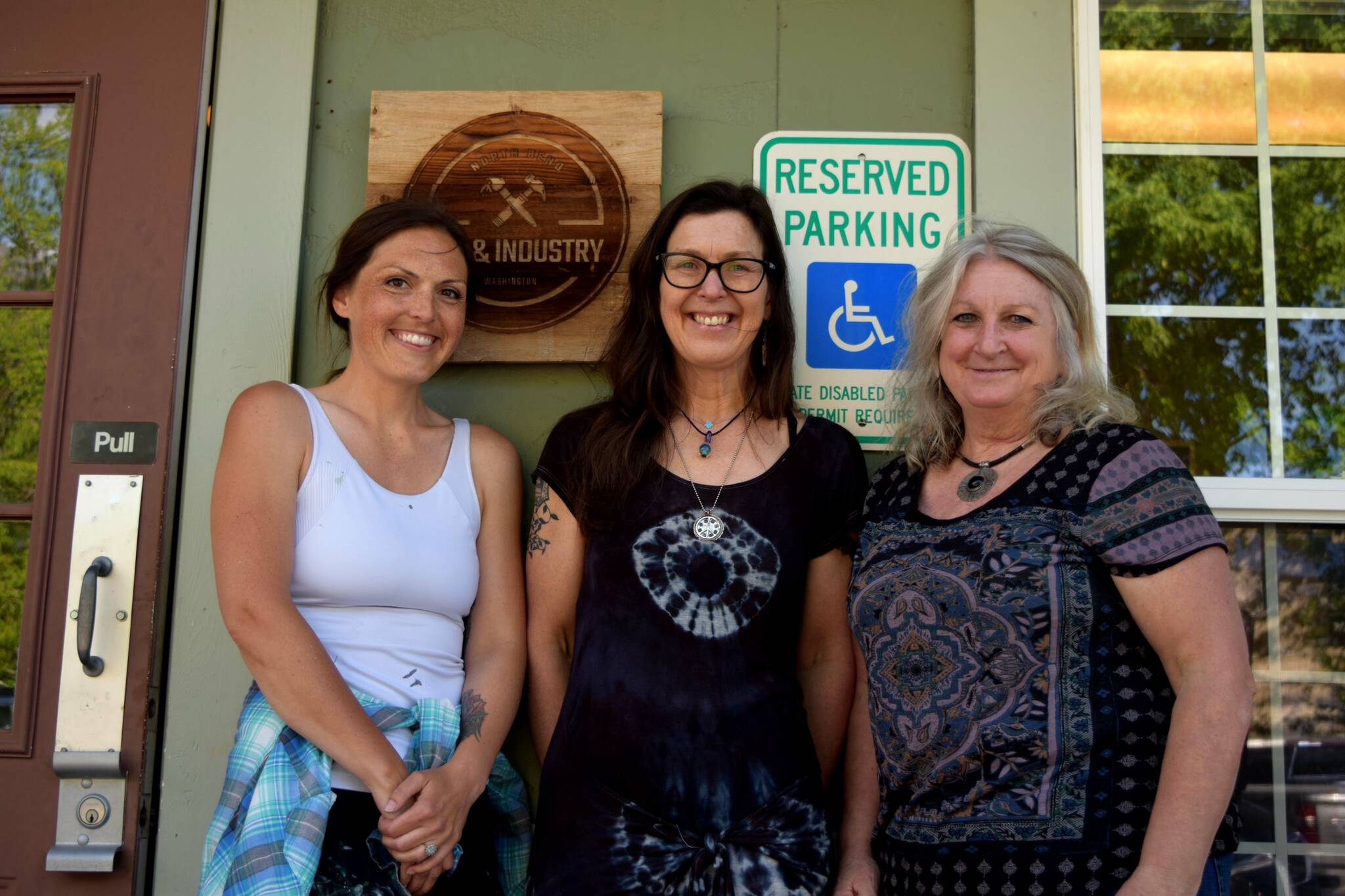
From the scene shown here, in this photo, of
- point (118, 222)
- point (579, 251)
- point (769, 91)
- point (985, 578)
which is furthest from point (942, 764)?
point (118, 222)

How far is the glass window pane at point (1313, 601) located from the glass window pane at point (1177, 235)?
572mm

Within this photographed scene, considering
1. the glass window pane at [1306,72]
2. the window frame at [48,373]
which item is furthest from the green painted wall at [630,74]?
the glass window pane at [1306,72]

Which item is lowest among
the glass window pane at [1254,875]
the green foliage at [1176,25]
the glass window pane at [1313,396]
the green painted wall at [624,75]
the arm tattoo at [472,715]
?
the glass window pane at [1254,875]

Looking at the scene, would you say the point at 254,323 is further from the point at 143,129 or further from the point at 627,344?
the point at 627,344

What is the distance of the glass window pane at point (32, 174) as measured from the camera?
2598 mm

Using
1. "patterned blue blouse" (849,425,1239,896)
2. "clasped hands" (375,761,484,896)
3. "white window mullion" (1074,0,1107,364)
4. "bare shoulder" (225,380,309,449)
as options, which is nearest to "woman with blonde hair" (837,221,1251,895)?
"patterned blue blouse" (849,425,1239,896)

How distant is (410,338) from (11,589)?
1.14 m

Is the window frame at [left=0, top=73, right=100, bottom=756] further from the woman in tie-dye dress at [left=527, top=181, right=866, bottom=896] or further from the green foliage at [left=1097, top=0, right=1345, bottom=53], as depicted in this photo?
the green foliage at [left=1097, top=0, right=1345, bottom=53]

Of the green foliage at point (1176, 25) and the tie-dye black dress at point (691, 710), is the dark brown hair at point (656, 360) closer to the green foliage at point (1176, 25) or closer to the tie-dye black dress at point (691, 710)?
the tie-dye black dress at point (691, 710)

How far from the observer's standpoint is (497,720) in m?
2.13

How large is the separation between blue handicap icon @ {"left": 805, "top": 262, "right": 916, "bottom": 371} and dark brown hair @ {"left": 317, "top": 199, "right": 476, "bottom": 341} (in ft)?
2.63

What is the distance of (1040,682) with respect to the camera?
172cm

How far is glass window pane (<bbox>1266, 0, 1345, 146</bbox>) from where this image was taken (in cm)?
259

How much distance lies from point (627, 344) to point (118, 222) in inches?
48.9
